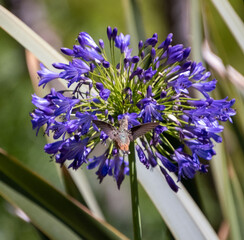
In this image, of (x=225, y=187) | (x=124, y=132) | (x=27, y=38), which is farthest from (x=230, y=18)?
(x=124, y=132)

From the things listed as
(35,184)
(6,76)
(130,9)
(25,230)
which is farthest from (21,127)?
(35,184)

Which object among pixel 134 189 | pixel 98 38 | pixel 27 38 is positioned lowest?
pixel 134 189

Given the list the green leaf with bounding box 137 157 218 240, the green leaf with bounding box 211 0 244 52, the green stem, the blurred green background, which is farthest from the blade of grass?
the green stem

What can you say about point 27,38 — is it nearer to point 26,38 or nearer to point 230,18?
point 26,38

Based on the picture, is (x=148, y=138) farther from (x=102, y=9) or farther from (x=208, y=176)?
(x=102, y=9)

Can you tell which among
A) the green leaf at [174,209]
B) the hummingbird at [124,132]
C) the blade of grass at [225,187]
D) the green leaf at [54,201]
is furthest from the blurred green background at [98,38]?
the hummingbird at [124,132]
